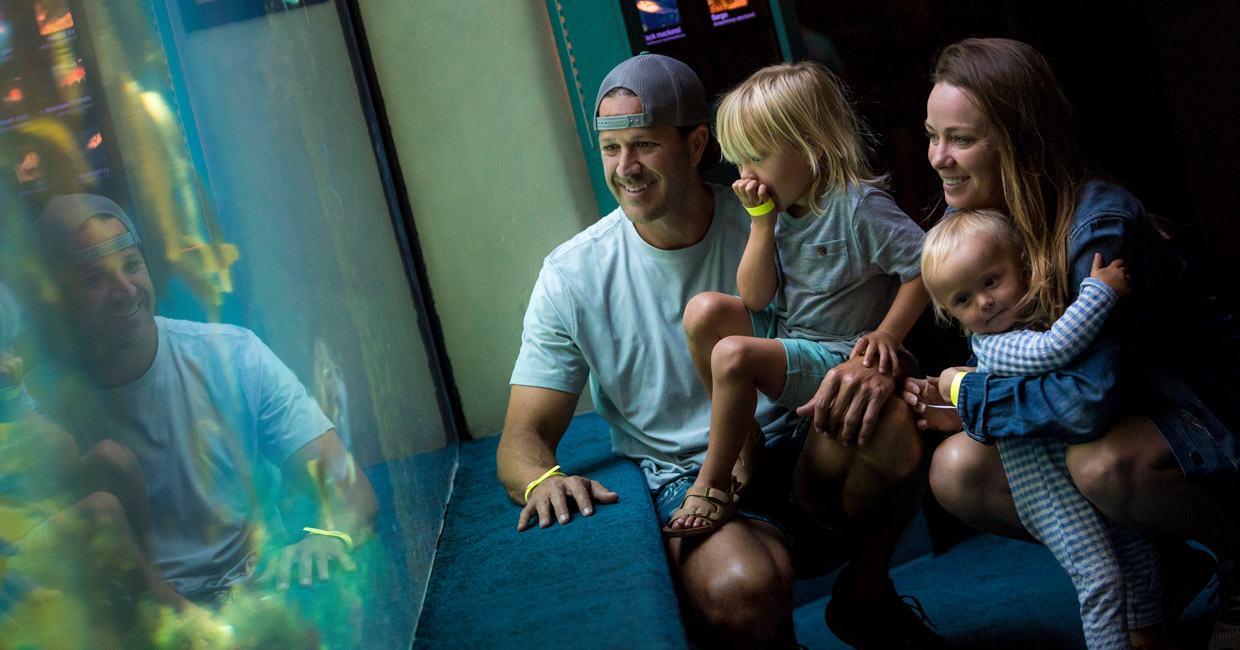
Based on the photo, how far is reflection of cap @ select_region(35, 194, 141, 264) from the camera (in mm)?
592

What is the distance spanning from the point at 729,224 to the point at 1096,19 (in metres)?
1.33

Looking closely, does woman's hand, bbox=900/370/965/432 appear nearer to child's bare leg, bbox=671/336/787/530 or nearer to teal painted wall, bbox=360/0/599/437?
child's bare leg, bbox=671/336/787/530

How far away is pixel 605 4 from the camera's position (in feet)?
8.18

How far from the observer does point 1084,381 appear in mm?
1479

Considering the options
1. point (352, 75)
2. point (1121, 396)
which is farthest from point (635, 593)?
point (352, 75)

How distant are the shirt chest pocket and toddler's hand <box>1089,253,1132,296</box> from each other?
0.50m

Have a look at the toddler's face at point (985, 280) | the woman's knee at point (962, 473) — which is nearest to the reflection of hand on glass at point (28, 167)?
the toddler's face at point (985, 280)

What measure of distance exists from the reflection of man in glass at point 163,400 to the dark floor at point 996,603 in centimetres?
170

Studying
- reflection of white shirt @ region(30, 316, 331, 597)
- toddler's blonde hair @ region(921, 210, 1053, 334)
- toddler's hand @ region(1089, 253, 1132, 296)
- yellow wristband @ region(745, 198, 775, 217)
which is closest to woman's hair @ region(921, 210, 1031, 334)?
toddler's blonde hair @ region(921, 210, 1053, 334)

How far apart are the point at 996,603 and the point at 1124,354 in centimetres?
99

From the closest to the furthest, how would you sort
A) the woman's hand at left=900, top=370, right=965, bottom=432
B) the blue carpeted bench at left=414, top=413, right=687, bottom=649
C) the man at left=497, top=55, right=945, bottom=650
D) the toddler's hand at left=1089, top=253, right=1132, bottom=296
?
the blue carpeted bench at left=414, top=413, right=687, bottom=649 → the toddler's hand at left=1089, top=253, right=1132, bottom=296 → the woman's hand at left=900, top=370, right=965, bottom=432 → the man at left=497, top=55, right=945, bottom=650

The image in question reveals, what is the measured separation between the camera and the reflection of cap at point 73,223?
1.94 ft

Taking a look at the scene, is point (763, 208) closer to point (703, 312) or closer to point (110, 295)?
point (703, 312)

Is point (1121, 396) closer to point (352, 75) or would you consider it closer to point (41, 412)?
point (41, 412)
